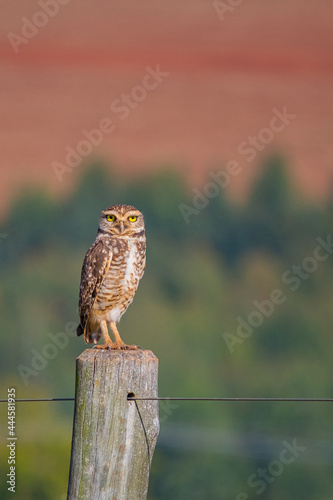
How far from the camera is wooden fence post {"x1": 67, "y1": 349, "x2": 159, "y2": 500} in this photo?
286 centimetres

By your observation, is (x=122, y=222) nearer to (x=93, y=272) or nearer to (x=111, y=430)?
(x=93, y=272)

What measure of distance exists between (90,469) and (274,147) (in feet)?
50.9

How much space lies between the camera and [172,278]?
15.3 m

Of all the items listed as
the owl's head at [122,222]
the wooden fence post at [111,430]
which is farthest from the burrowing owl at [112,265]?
the wooden fence post at [111,430]

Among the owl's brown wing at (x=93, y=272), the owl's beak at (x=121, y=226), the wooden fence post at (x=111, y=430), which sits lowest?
the wooden fence post at (x=111, y=430)

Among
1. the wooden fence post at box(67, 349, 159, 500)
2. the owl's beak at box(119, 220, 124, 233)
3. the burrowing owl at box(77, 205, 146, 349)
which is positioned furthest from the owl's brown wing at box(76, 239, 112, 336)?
the wooden fence post at box(67, 349, 159, 500)

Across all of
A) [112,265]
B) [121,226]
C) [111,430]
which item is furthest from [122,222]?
[111,430]

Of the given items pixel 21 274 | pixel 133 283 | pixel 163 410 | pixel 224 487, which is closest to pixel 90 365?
pixel 133 283

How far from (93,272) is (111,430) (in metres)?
1.98

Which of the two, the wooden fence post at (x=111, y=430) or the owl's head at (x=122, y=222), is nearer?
the wooden fence post at (x=111, y=430)

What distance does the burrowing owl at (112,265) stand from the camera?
4797 millimetres

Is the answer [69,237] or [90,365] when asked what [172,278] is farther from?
[90,365]

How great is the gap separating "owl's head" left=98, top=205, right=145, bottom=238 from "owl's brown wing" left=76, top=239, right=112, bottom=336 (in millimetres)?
98

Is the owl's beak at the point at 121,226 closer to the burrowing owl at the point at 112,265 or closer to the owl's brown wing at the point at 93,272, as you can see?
the burrowing owl at the point at 112,265
